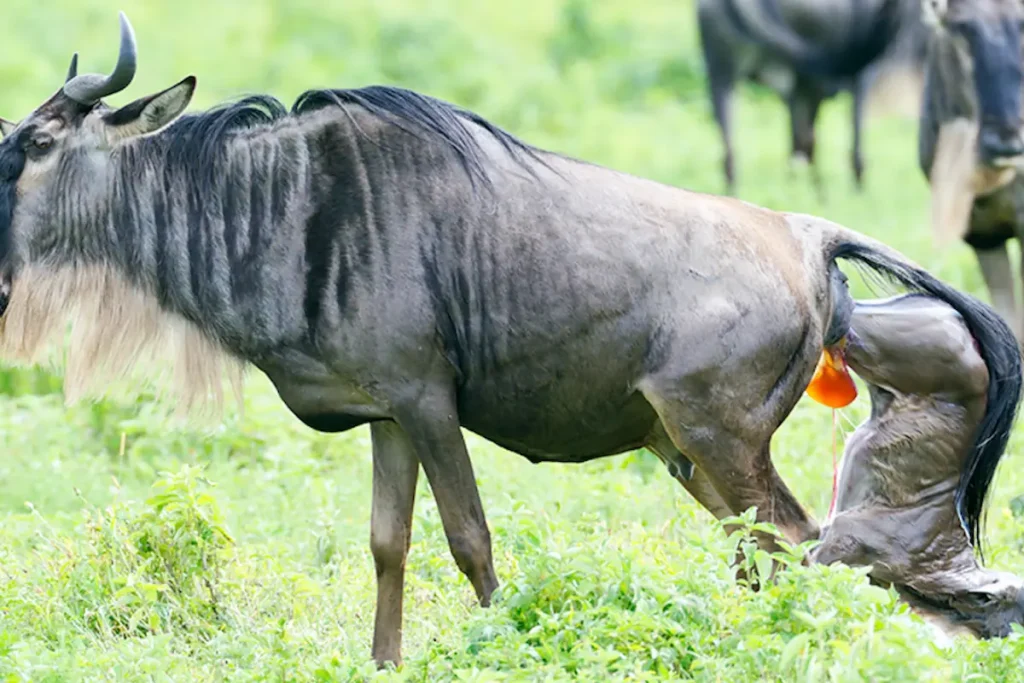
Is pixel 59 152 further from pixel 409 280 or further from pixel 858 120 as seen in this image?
pixel 858 120

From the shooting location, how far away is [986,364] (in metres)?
5.10

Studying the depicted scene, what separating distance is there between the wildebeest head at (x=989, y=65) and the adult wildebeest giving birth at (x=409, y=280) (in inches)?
146

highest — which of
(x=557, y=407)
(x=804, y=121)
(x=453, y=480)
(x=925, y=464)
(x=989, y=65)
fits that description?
(x=557, y=407)

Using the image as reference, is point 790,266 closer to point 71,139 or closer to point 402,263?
point 402,263

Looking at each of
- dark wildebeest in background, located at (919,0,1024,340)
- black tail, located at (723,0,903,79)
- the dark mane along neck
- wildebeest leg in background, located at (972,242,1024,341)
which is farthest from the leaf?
black tail, located at (723,0,903,79)

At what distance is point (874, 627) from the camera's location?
147 inches

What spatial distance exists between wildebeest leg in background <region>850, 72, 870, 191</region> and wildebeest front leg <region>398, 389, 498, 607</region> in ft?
29.8

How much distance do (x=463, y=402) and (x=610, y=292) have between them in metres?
0.49

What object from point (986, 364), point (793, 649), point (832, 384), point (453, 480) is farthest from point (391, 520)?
point (986, 364)

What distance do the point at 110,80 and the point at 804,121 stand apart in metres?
Answer: 9.90

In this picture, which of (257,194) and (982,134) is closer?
(257,194)

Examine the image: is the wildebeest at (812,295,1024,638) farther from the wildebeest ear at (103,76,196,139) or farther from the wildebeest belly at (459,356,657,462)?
the wildebeest ear at (103,76,196,139)

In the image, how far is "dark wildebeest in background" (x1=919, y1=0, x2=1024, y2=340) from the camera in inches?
325

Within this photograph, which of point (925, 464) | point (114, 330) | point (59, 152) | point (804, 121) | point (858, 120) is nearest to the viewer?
point (59, 152)
